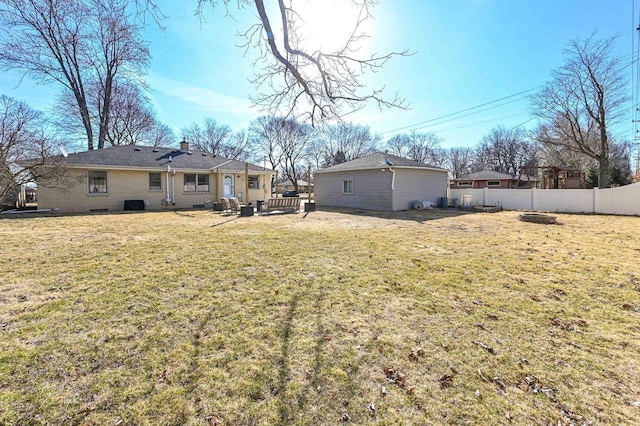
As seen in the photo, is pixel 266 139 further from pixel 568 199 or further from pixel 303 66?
pixel 303 66

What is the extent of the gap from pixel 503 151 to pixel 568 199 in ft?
144

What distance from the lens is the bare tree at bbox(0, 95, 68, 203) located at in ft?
36.8

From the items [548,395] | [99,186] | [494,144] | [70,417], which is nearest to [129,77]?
[99,186]

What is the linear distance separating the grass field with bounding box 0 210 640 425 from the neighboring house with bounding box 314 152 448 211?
1051 cm

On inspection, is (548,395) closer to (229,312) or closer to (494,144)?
(229,312)

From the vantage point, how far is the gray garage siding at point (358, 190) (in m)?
16.3

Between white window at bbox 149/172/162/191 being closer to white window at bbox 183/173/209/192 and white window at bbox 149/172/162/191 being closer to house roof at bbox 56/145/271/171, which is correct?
house roof at bbox 56/145/271/171

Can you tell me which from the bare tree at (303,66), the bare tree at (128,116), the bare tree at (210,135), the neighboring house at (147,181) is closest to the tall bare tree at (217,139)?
the bare tree at (210,135)

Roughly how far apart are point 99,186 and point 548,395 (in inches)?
772

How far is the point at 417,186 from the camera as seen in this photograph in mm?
17141

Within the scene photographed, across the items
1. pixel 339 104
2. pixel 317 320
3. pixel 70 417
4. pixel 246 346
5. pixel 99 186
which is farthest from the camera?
pixel 99 186

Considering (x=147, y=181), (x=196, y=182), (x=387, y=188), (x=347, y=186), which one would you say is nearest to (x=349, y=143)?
(x=347, y=186)

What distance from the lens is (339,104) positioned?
5613mm

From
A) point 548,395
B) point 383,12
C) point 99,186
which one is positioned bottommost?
point 548,395
